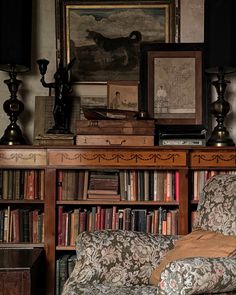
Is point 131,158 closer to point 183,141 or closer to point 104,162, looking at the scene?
point 104,162

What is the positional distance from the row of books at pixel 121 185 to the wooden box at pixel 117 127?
278mm

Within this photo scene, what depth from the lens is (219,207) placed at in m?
2.64

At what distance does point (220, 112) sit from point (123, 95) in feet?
2.21

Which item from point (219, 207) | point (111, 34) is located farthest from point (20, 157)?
point (219, 207)

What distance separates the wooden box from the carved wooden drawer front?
31cm

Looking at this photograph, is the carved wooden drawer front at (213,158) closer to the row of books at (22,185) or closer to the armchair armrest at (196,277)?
the row of books at (22,185)

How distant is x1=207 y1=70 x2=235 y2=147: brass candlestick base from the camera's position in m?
3.25

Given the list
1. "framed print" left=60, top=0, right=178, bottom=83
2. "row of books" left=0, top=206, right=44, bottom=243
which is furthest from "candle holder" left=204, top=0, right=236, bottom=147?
"row of books" left=0, top=206, right=44, bottom=243

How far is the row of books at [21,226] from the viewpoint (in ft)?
10.7

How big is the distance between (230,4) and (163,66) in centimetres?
61

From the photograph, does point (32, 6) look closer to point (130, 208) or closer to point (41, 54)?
point (41, 54)

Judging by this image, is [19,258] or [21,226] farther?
[21,226]

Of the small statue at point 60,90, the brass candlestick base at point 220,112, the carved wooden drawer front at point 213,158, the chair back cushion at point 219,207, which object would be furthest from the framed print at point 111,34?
the chair back cushion at point 219,207

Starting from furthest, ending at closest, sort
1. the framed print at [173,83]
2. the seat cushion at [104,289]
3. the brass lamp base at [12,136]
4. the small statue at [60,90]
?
the framed print at [173,83], the small statue at [60,90], the brass lamp base at [12,136], the seat cushion at [104,289]
